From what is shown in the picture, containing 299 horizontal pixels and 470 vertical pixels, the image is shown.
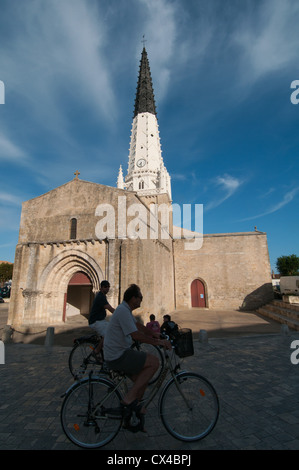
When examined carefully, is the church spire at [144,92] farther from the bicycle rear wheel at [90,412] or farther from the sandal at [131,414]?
the sandal at [131,414]

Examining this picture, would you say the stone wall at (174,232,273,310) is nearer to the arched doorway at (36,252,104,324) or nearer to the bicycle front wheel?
the arched doorway at (36,252,104,324)

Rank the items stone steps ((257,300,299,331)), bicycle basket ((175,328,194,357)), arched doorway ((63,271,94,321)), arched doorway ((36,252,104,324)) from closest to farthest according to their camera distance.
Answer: bicycle basket ((175,328,194,357)) < stone steps ((257,300,299,331)) < arched doorway ((36,252,104,324)) < arched doorway ((63,271,94,321))

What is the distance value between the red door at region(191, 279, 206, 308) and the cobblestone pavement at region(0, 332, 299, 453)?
1488 centimetres

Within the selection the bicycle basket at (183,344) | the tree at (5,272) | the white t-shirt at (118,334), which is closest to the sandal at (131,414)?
the white t-shirt at (118,334)

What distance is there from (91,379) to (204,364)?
399cm

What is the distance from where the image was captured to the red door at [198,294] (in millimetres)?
21750

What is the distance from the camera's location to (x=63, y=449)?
2639mm

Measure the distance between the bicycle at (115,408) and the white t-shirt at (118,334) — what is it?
362 mm

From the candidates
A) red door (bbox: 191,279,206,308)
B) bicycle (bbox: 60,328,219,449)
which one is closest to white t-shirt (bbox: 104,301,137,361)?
bicycle (bbox: 60,328,219,449)

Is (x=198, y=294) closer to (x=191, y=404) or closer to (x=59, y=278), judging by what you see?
(x=59, y=278)

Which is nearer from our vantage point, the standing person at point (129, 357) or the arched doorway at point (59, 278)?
the standing person at point (129, 357)

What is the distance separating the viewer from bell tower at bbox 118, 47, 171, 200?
3200 cm

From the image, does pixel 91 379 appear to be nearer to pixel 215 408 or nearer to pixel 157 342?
pixel 157 342

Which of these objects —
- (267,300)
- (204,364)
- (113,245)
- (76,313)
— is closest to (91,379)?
(204,364)
